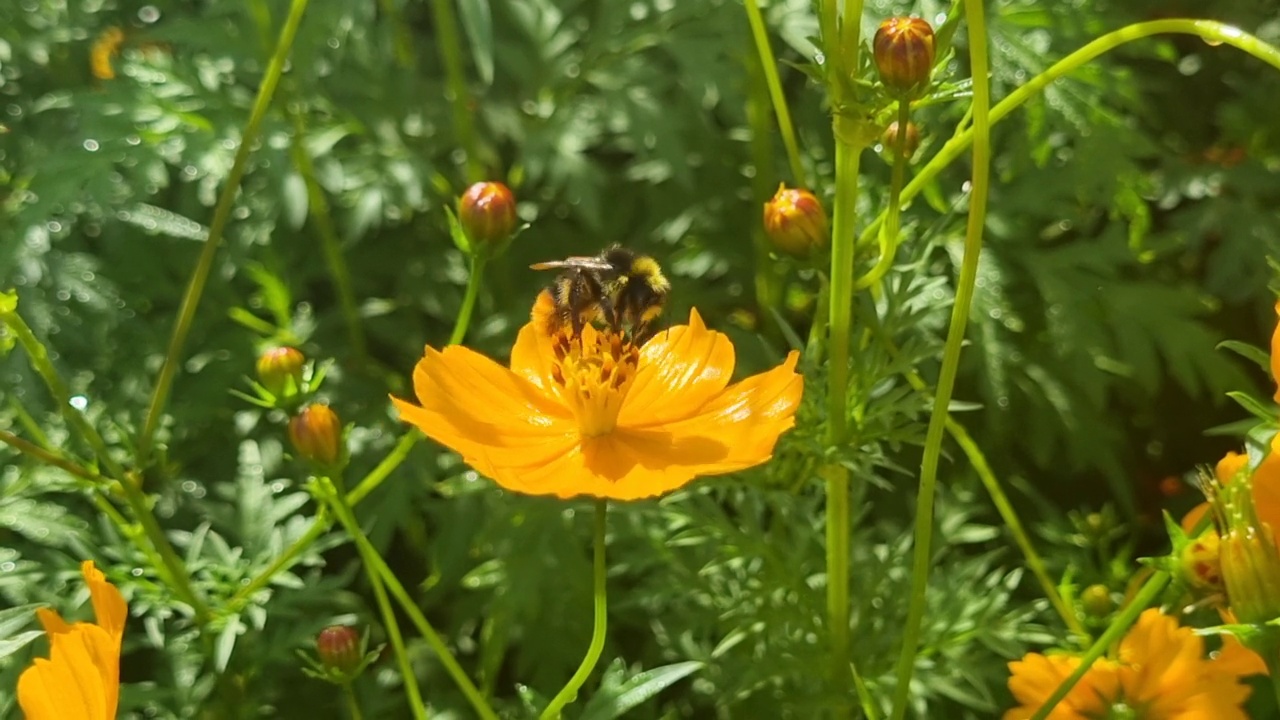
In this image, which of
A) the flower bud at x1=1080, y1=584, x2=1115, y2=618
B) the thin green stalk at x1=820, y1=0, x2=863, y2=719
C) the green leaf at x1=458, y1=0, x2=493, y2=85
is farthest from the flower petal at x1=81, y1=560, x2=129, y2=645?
the flower bud at x1=1080, y1=584, x2=1115, y2=618

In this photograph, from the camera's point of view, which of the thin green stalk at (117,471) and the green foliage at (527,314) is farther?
the green foliage at (527,314)

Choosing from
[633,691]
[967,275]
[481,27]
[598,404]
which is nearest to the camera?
[967,275]

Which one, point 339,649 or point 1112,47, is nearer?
point 1112,47

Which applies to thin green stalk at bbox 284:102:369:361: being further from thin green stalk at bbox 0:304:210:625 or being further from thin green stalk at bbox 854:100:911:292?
thin green stalk at bbox 854:100:911:292

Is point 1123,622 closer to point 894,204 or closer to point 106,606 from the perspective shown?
point 894,204

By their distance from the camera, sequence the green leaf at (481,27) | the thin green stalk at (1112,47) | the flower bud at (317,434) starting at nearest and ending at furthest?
the thin green stalk at (1112,47), the flower bud at (317,434), the green leaf at (481,27)

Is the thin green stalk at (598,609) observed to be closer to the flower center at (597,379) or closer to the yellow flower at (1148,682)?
the flower center at (597,379)

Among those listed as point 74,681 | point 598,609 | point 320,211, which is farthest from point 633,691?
point 320,211

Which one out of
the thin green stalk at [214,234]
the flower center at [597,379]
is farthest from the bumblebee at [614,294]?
the thin green stalk at [214,234]
